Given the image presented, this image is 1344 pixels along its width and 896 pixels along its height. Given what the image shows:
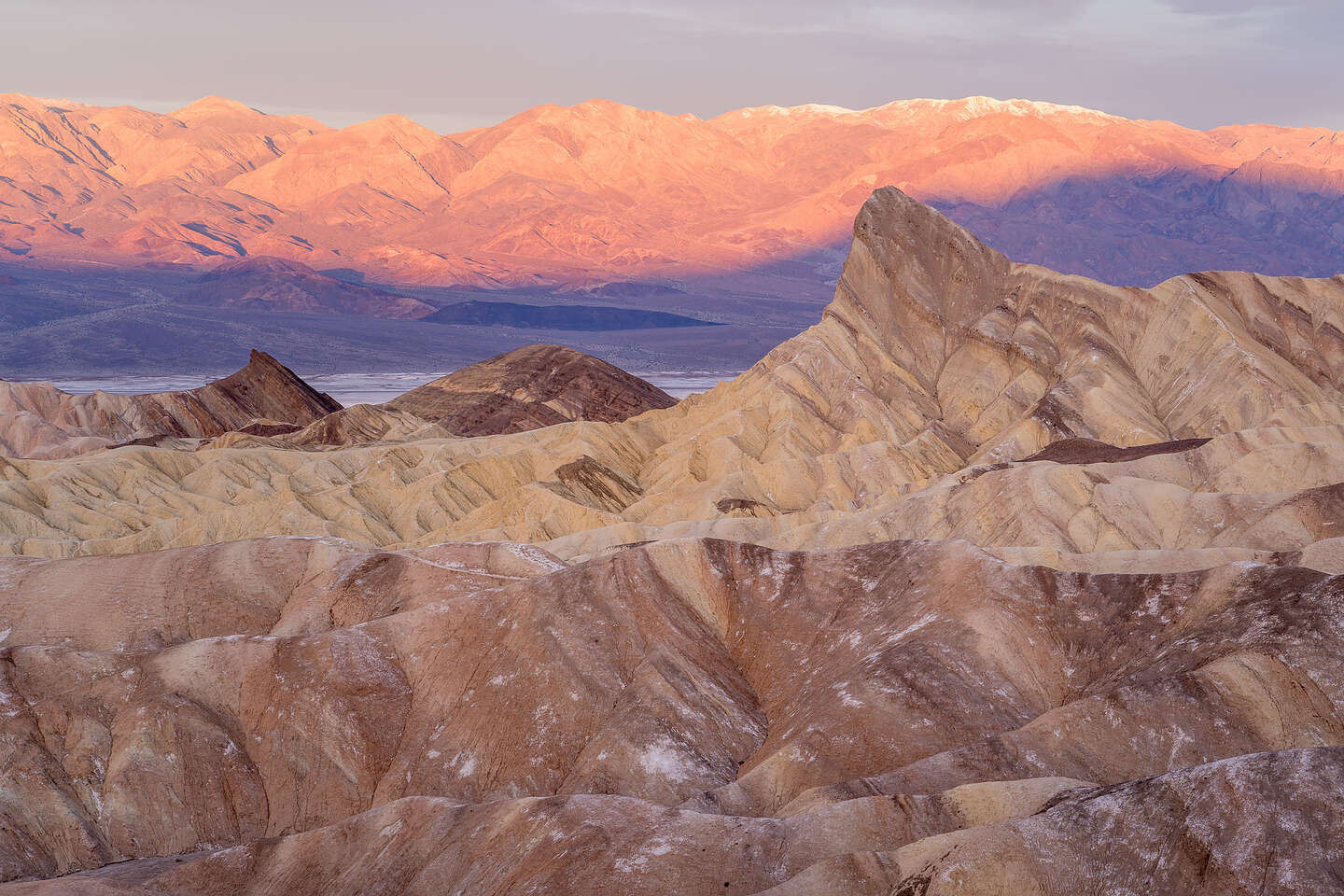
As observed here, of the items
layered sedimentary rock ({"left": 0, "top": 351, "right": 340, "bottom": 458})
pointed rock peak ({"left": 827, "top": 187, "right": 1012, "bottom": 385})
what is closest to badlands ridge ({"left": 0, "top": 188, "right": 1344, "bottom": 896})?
pointed rock peak ({"left": 827, "top": 187, "right": 1012, "bottom": 385})

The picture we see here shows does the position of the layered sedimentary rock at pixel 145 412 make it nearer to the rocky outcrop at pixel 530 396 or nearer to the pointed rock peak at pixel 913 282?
the rocky outcrop at pixel 530 396

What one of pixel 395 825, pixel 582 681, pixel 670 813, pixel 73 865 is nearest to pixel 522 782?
pixel 582 681

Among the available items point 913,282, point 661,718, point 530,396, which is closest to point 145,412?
point 530,396

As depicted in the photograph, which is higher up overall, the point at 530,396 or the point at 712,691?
the point at 712,691

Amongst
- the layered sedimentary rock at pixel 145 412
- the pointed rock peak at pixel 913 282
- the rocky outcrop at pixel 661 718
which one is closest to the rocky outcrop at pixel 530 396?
the layered sedimentary rock at pixel 145 412

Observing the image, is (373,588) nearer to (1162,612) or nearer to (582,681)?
(582,681)

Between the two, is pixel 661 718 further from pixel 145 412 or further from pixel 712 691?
pixel 145 412
